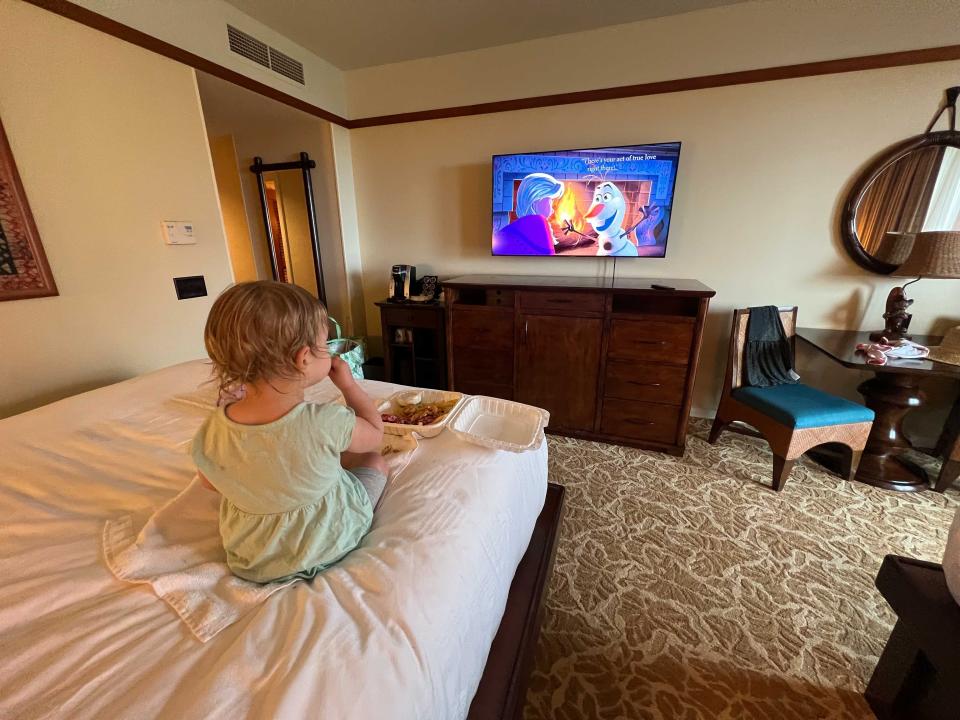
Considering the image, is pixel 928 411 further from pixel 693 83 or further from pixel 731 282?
pixel 693 83

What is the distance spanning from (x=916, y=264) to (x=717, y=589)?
186 cm

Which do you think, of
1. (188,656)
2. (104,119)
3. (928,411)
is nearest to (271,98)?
(104,119)

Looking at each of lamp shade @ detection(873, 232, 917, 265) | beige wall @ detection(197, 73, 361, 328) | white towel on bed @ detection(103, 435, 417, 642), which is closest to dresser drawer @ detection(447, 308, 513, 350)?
beige wall @ detection(197, 73, 361, 328)

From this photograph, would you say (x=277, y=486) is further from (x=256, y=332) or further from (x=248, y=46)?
(x=248, y=46)

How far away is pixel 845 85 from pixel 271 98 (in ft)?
10.9

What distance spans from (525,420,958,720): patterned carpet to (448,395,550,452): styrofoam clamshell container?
686mm

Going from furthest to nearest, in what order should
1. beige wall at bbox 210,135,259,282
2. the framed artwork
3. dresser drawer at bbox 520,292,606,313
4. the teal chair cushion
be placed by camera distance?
beige wall at bbox 210,135,259,282, dresser drawer at bbox 520,292,606,313, the teal chair cushion, the framed artwork

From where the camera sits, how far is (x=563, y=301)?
229 centimetres

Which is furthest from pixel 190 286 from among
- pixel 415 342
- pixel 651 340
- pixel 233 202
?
pixel 651 340

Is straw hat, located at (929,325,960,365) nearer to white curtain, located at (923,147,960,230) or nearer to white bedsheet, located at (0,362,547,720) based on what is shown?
white curtain, located at (923,147,960,230)

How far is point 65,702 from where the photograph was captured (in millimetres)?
536

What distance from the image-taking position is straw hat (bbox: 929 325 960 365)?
5.91 feet

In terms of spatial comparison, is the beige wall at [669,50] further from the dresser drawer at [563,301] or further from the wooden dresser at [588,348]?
the dresser drawer at [563,301]

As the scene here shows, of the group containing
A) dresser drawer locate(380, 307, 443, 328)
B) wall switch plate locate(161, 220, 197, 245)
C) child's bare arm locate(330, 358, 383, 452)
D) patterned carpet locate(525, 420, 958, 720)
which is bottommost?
patterned carpet locate(525, 420, 958, 720)
